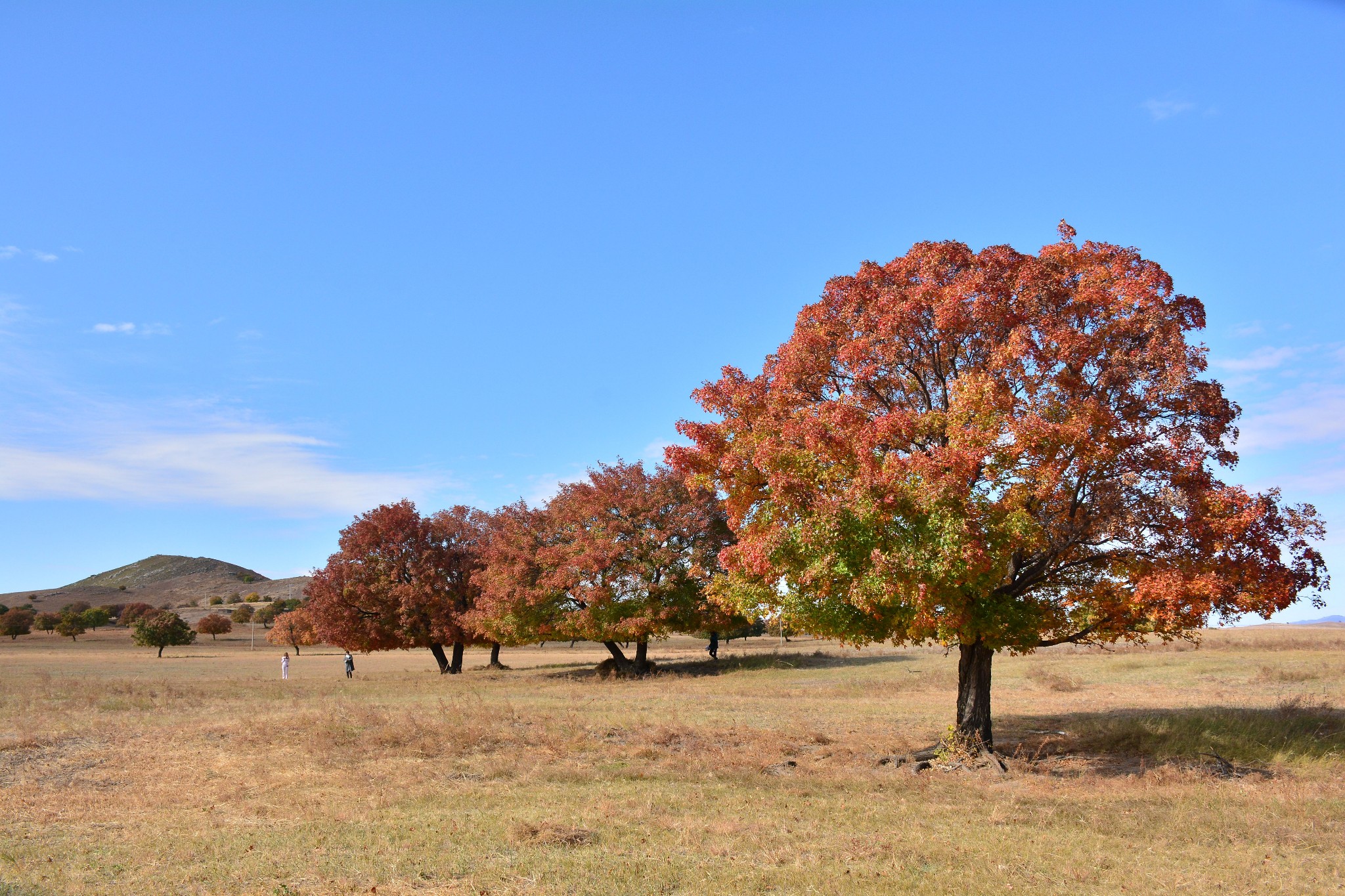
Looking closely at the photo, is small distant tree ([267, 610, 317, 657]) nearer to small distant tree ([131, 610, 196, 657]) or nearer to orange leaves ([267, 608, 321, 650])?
orange leaves ([267, 608, 321, 650])

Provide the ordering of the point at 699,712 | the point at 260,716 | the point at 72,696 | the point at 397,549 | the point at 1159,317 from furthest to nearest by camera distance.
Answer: the point at 397,549, the point at 72,696, the point at 699,712, the point at 260,716, the point at 1159,317

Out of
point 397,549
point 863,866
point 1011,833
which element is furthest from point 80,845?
point 397,549

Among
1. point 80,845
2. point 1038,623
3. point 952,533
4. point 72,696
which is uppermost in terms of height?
point 952,533

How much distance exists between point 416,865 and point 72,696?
29.4 meters

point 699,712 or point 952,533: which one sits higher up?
point 952,533

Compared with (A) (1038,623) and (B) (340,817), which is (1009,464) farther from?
(B) (340,817)

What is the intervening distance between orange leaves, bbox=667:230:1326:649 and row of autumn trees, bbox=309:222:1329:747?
44 mm

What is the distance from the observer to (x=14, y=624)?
11356cm

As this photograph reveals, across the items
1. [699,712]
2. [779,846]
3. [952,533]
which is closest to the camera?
[779,846]

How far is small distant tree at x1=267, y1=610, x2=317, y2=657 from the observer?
54.2 metres

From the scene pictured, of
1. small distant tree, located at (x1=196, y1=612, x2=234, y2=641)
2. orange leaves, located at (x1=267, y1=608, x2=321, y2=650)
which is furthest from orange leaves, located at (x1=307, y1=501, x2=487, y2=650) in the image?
small distant tree, located at (x1=196, y1=612, x2=234, y2=641)

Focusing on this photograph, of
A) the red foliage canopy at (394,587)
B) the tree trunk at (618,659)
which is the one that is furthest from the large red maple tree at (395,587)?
the tree trunk at (618,659)

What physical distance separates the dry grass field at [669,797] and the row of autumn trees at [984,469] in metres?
2.95

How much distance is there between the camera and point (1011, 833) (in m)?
10.9
